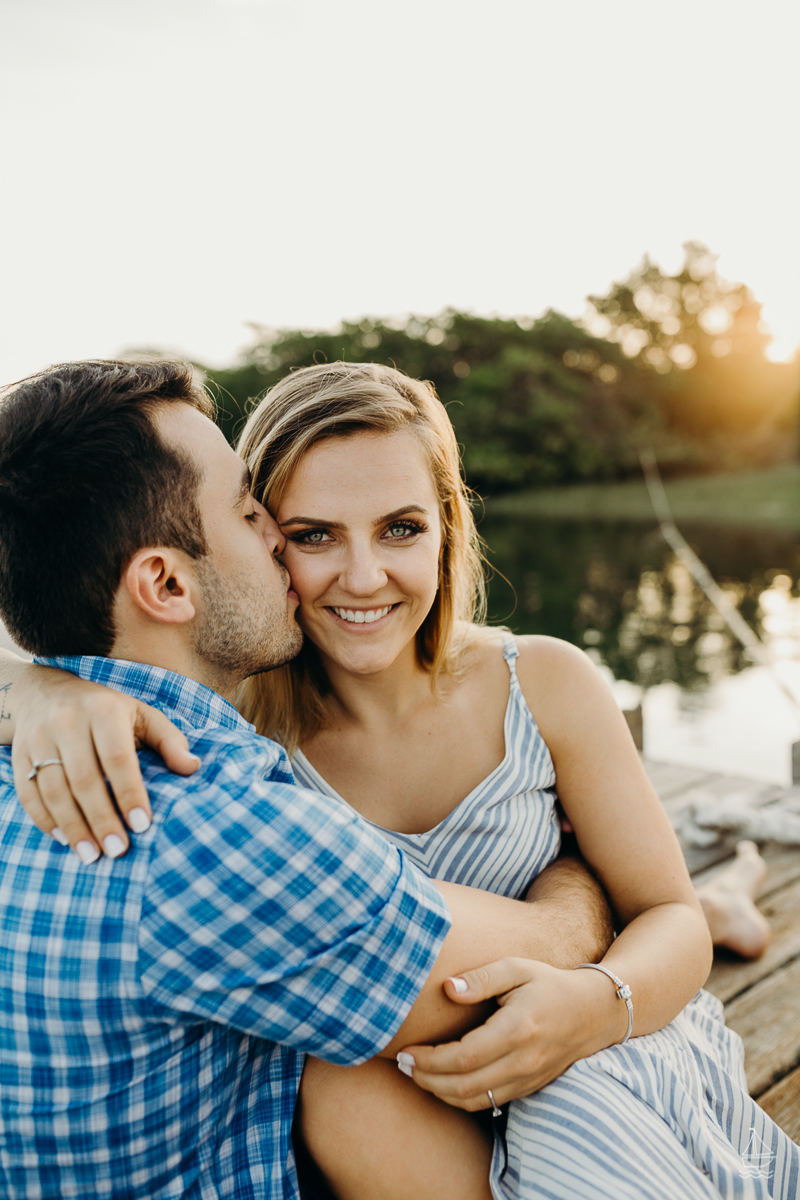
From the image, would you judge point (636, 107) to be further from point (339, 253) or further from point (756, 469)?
point (756, 469)

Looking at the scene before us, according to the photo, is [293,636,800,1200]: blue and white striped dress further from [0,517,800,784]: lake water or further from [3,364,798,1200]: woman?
[0,517,800,784]: lake water

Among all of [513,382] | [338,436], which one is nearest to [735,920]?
[338,436]

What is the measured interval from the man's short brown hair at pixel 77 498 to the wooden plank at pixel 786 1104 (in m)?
2.02

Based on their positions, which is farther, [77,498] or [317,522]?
[317,522]

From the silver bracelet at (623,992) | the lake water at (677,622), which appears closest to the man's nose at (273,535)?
the silver bracelet at (623,992)

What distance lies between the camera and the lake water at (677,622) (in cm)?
853

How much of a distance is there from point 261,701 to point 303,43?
2336 cm

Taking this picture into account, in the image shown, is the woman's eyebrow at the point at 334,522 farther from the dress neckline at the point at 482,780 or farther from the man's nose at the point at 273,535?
the dress neckline at the point at 482,780

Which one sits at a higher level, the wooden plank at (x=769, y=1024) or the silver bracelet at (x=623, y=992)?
Result: the silver bracelet at (x=623, y=992)

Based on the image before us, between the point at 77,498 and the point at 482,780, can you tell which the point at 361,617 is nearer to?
the point at 482,780

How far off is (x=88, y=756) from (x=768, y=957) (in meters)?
2.56

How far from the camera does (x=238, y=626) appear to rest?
5.32ft

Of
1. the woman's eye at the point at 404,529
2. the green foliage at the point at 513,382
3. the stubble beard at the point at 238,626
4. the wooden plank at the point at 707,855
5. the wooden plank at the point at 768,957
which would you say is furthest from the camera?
the green foliage at the point at 513,382

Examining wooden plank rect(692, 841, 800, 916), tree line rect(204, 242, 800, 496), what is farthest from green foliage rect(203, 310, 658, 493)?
wooden plank rect(692, 841, 800, 916)
